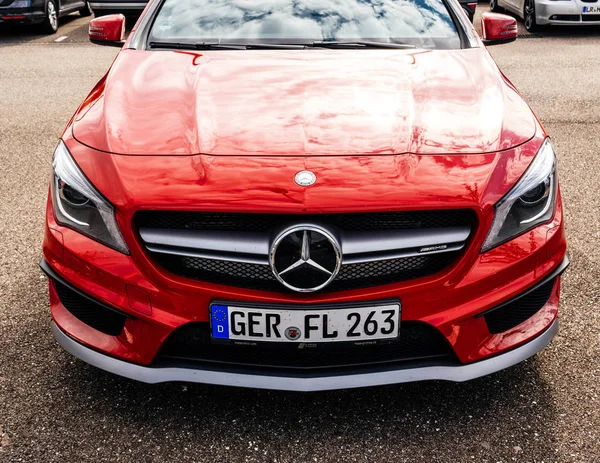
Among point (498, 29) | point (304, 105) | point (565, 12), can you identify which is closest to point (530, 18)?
point (565, 12)

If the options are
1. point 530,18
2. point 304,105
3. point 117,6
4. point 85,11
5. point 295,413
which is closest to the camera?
point 295,413

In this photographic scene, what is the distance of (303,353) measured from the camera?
2.45 metres

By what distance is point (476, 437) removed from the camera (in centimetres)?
256

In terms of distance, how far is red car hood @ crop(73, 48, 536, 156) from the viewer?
8.55 ft

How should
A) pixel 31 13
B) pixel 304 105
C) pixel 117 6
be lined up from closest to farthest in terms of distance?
pixel 304 105 → pixel 31 13 → pixel 117 6

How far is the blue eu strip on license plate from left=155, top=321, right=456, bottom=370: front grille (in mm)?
53

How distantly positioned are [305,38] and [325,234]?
60.8 inches

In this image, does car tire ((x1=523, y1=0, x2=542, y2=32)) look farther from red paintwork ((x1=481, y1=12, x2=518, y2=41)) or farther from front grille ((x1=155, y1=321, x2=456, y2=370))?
front grille ((x1=155, y1=321, x2=456, y2=370))

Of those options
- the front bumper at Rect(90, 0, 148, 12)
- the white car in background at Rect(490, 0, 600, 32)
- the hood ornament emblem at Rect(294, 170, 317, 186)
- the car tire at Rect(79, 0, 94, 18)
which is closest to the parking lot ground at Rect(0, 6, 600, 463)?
the hood ornament emblem at Rect(294, 170, 317, 186)

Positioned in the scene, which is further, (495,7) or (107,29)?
(495,7)

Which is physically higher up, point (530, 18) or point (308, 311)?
point (308, 311)

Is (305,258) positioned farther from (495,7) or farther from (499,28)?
(495,7)

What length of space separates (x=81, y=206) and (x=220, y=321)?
0.60 m

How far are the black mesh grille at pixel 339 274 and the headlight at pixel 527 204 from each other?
6.3 inches
